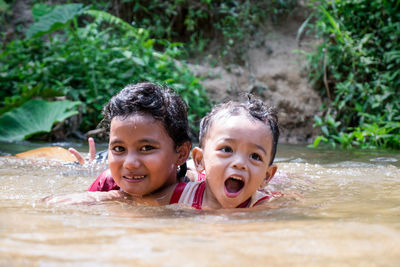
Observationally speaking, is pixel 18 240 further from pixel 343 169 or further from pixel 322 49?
pixel 322 49

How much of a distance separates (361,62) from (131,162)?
615 centimetres

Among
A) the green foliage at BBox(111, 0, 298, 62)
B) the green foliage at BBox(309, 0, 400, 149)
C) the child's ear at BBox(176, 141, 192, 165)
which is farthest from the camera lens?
the green foliage at BBox(111, 0, 298, 62)

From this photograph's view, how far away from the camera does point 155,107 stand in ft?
8.95

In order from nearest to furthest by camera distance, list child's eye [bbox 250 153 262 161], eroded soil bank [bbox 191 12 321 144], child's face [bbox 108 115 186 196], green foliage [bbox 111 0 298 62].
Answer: child's eye [bbox 250 153 262 161], child's face [bbox 108 115 186 196], eroded soil bank [bbox 191 12 321 144], green foliage [bbox 111 0 298 62]

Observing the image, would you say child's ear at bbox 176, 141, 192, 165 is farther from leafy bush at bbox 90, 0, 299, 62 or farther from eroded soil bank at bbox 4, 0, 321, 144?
leafy bush at bbox 90, 0, 299, 62

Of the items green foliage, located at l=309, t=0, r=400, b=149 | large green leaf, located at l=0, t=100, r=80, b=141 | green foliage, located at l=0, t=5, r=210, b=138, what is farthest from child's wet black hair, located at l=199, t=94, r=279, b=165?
green foliage, located at l=0, t=5, r=210, b=138

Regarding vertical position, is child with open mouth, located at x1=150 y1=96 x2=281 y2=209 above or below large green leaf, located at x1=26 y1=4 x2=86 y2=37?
below

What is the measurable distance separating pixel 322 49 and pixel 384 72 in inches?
58.4

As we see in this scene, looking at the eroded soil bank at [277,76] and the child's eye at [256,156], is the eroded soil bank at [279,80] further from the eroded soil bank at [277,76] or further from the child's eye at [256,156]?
the child's eye at [256,156]

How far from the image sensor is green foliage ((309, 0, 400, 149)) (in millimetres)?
7227

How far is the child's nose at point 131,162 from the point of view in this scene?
2.54 meters

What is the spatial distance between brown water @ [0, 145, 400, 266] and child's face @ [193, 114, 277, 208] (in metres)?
0.16

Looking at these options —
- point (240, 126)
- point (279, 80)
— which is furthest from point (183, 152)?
point (279, 80)

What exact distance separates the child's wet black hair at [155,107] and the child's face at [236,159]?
34 centimetres
